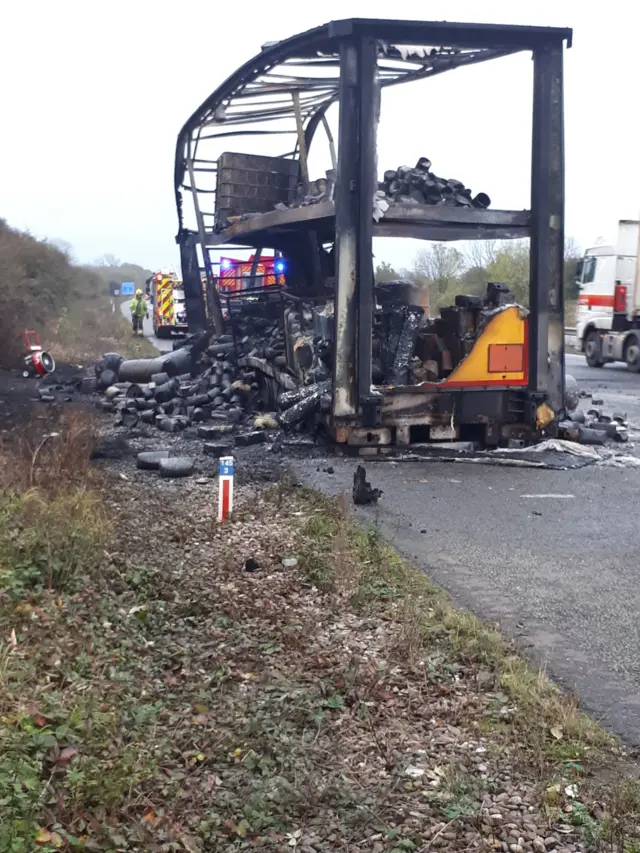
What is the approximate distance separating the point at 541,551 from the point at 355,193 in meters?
4.97

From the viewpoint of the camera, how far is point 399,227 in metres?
10.2

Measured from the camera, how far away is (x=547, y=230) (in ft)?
34.6

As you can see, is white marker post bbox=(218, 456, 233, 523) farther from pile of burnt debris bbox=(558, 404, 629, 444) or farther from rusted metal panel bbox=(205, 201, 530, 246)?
pile of burnt debris bbox=(558, 404, 629, 444)

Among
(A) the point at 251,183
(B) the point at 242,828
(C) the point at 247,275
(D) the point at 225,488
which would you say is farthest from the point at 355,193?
(B) the point at 242,828

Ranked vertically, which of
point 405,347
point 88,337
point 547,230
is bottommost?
point 88,337

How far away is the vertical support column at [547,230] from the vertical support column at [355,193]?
77.9 inches

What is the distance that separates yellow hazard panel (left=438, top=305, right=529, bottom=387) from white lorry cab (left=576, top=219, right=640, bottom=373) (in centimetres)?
1261

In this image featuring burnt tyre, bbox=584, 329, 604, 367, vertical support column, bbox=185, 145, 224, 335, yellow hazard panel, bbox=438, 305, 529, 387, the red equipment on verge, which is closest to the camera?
yellow hazard panel, bbox=438, 305, 529, 387

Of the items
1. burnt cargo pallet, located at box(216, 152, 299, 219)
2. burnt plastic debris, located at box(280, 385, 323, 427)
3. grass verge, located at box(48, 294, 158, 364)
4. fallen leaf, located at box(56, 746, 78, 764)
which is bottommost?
fallen leaf, located at box(56, 746, 78, 764)

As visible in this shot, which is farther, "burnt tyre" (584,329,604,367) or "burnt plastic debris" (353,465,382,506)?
"burnt tyre" (584,329,604,367)

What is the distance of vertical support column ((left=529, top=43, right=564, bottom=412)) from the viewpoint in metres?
10.3

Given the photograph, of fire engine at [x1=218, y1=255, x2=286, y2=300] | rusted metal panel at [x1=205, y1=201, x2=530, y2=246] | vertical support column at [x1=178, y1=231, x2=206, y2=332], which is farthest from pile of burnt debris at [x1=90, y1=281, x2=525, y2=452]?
vertical support column at [x1=178, y1=231, x2=206, y2=332]

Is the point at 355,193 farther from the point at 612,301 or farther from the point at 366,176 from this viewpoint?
the point at 612,301

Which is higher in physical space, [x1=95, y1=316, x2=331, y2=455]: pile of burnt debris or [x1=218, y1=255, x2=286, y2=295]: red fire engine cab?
[x1=218, y1=255, x2=286, y2=295]: red fire engine cab
